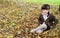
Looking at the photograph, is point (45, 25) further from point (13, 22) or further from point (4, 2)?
point (4, 2)

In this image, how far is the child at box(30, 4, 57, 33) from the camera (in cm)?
833

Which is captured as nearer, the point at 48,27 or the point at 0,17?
the point at 48,27

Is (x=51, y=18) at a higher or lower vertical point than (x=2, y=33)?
higher

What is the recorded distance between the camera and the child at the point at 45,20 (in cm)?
833

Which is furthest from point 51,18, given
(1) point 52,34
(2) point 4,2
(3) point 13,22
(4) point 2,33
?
(2) point 4,2

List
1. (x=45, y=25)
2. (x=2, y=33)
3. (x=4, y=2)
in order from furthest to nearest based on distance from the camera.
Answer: (x=4, y=2), (x=2, y=33), (x=45, y=25)

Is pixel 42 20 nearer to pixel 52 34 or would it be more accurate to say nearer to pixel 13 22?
pixel 52 34

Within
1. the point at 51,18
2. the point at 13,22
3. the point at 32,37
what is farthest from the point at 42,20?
the point at 13,22

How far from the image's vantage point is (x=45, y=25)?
8406 millimetres

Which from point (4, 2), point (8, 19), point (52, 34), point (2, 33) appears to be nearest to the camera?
point (52, 34)

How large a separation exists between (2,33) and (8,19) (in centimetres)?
270

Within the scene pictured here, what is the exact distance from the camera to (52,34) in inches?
307

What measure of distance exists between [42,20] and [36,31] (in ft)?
2.23

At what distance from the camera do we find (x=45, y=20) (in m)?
8.70
